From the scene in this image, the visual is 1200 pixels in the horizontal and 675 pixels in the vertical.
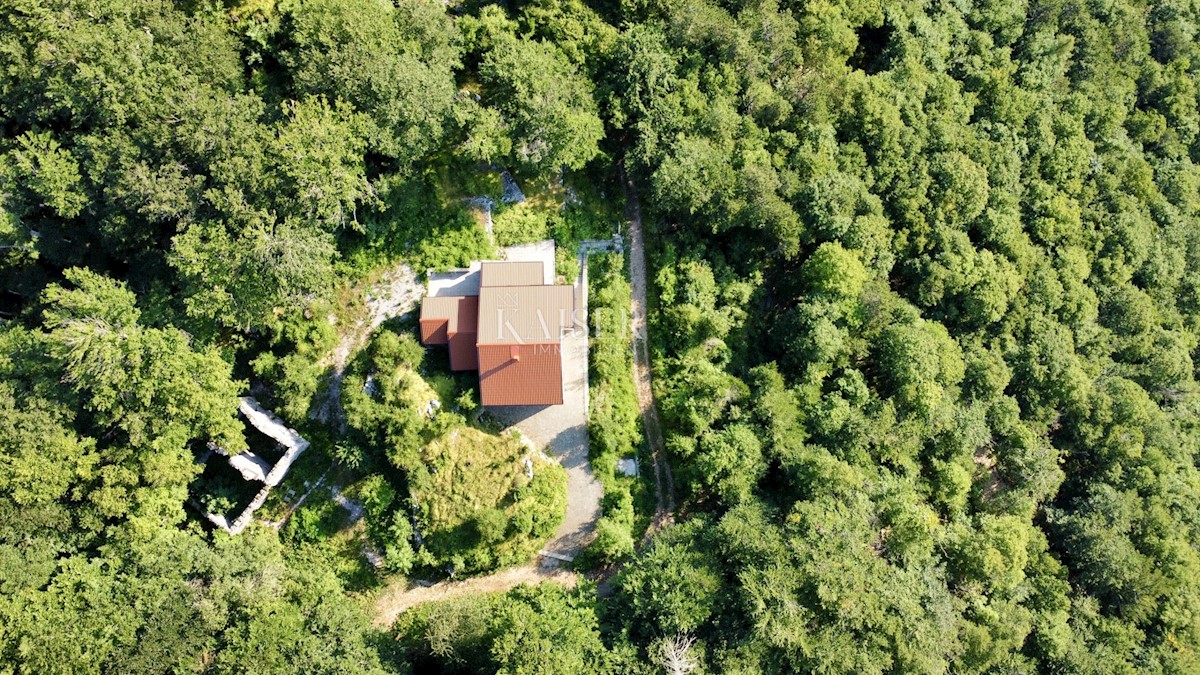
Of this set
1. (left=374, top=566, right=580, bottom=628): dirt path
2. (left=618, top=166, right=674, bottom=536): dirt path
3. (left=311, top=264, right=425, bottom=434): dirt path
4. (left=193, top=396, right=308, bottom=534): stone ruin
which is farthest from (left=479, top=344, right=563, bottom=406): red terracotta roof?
(left=193, top=396, right=308, bottom=534): stone ruin

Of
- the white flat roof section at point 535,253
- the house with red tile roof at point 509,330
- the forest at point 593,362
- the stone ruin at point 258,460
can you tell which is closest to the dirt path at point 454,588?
the forest at point 593,362

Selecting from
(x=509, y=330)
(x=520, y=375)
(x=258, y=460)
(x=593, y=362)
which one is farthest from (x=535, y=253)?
(x=258, y=460)

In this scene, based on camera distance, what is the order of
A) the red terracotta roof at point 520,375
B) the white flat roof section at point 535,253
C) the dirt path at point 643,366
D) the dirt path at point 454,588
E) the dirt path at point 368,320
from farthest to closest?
the white flat roof section at point 535,253 → the dirt path at point 643,366 → the dirt path at point 368,320 → the dirt path at point 454,588 → the red terracotta roof at point 520,375

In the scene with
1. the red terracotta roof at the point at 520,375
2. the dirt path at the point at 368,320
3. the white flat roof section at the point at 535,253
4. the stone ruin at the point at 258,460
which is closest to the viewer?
the red terracotta roof at the point at 520,375

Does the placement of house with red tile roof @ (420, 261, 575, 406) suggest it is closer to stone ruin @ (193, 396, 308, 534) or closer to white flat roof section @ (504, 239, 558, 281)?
white flat roof section @ (504, 239, 558, 281)

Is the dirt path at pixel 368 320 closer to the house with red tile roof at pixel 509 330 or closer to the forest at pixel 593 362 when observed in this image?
the forest at pixel 593 362

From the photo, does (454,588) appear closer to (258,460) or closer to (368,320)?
(258,460)

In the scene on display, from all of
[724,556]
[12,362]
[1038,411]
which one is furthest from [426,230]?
[1038,411]
